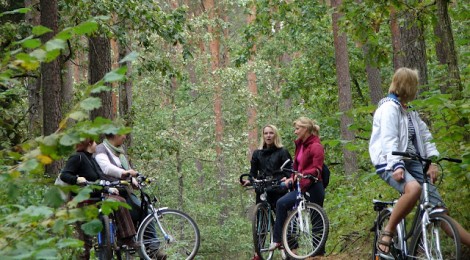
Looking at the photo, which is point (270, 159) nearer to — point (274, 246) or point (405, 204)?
point (274, 246)

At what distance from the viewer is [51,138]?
374cm

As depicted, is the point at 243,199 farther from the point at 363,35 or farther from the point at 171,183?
the point at 363,35

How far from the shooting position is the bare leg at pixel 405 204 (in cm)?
666

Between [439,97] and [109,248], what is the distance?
13.6 feet

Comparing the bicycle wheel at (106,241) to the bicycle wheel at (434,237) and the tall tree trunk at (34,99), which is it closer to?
the bicycle wheel at (434,237)

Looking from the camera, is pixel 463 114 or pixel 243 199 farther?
pixel 243 199

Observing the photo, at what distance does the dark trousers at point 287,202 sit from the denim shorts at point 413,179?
3.72 metres

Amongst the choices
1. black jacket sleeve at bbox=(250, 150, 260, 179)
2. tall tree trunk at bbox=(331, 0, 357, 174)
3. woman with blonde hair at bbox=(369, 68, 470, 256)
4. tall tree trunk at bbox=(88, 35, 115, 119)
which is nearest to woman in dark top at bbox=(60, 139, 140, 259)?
black jacket sleeve at bbox=(250, 150, 260, 179)

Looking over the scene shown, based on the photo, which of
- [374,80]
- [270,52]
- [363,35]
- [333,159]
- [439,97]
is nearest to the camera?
[439,97]

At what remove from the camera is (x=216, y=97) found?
43.2 meters

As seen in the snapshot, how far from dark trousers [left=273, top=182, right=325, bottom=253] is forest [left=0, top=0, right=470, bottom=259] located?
2.03 ft

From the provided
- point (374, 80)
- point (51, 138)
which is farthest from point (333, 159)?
point (51, 138)

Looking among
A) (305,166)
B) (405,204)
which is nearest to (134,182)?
(305,166)

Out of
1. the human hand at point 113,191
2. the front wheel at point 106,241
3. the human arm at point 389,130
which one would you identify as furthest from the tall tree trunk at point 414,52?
the human arm at point 389,130
